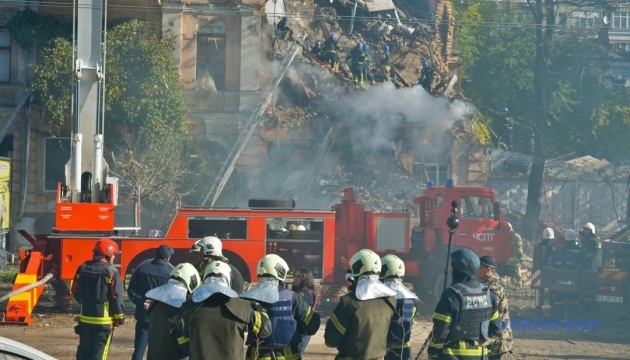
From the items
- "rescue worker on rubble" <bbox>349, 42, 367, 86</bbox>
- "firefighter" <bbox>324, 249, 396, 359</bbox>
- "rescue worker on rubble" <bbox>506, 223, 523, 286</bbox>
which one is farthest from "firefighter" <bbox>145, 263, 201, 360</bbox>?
"rescue worker on rubble" <bbox>349, 42, 367, 86</bbox>

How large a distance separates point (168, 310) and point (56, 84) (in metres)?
20.0

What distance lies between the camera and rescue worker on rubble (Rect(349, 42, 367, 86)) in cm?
3077

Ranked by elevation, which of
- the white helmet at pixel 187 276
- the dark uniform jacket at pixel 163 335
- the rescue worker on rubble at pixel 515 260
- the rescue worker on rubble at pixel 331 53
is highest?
the rescue worker on rubble at pixel 331 53

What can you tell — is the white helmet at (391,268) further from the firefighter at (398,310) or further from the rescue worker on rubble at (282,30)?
the rescue worker on rubble at (282,30)

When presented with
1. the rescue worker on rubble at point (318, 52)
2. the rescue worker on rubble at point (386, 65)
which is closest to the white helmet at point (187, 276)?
the rescue worker on rubble at point (318, 52)

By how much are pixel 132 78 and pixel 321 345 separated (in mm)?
15199

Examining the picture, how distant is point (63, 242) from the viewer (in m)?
15.4

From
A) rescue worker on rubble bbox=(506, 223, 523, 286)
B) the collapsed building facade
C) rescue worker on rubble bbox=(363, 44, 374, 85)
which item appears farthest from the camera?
rescue worker on rubble bbox=(363, 44, 374, 85)

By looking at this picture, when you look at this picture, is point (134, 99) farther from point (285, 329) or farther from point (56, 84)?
point (285, 329)

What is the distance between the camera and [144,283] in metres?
9.70

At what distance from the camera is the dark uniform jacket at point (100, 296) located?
9.54 m

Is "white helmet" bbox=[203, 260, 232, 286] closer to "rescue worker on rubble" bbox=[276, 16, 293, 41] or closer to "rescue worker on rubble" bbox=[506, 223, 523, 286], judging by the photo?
"rescue worker on rubble" bbox=[506, 223, 523, 286]

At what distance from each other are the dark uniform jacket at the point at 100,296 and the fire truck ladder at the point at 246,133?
54.2 feet

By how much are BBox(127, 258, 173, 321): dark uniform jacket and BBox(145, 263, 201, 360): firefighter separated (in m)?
2.16
